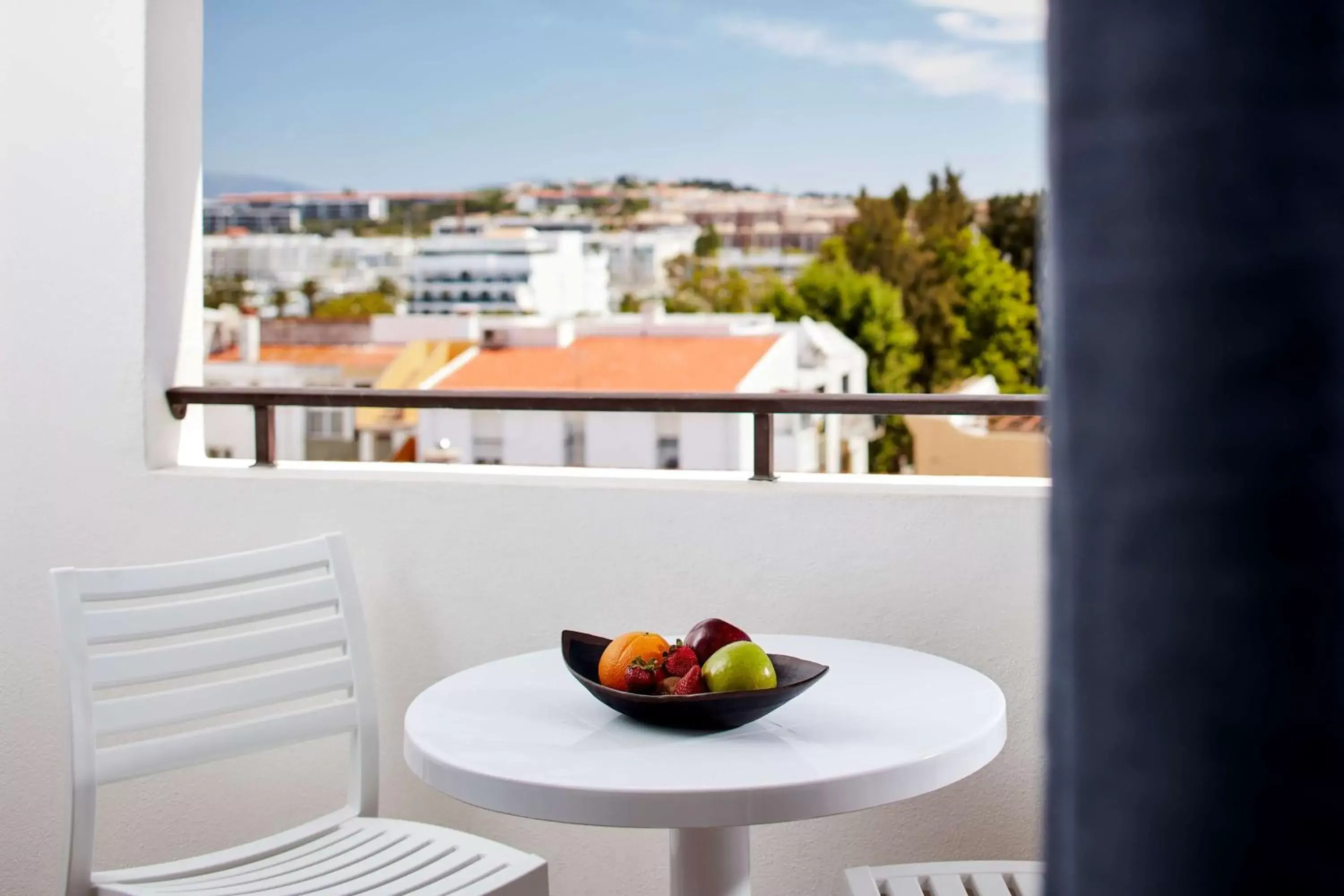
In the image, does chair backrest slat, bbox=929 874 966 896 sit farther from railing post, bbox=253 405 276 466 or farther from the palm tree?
the palm tree

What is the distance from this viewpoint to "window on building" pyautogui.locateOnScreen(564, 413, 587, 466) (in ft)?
95.4

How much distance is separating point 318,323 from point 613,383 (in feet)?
22.3

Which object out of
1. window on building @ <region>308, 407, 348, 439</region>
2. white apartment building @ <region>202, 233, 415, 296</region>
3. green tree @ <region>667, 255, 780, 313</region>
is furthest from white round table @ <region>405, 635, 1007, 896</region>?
window on building @ <region>308, 407, 348, 439</region>

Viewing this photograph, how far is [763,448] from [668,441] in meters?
27.6

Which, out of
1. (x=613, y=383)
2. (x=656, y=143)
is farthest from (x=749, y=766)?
(x=656, y=143)

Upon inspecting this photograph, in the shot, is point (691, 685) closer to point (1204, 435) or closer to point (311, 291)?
point (1204, 435)

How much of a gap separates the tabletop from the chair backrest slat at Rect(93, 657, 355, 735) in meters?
0.38

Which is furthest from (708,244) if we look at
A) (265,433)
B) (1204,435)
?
(1204,435)

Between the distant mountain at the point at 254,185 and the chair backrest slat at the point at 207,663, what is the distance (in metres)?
30.5

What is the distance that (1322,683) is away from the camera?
0.63ft

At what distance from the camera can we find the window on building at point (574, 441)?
1145 inches

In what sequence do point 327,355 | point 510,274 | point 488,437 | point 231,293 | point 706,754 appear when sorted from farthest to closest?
point 488,437, point 327,355, point 231,293, point 510,274, point 706,754

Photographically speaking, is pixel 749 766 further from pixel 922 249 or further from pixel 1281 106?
pixel 922 249

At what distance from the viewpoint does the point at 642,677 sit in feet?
3.97
